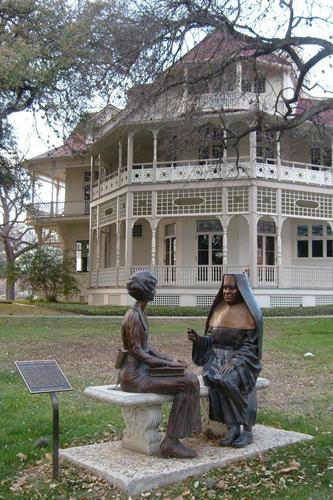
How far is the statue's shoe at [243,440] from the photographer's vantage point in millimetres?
5453

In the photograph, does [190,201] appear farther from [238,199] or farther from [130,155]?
[130,155]

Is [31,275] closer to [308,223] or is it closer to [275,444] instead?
[308,223]

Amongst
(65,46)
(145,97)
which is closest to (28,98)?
(65,46)

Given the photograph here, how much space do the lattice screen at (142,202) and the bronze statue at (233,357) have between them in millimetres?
20571

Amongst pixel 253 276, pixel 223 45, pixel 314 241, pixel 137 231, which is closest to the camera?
pixel 223 45

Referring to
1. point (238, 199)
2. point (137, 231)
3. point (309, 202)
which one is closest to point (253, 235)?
point (238, 199)

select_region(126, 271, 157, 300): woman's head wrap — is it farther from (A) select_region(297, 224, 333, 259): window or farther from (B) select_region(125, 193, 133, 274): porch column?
(A) select_region(297, 224, 333, 259): window

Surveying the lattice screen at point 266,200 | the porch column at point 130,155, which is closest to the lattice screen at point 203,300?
the lattice screen at point 266,200

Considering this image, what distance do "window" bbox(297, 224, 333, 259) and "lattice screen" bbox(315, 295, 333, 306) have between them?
264 centimetres

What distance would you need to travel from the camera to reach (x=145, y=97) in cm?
992

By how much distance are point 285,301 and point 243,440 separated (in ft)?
65.2

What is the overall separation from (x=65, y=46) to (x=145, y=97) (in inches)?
219

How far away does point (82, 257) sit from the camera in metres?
34.5

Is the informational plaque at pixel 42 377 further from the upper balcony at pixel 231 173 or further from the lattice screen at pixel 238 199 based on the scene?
the lattice screen at pixel 238 199
